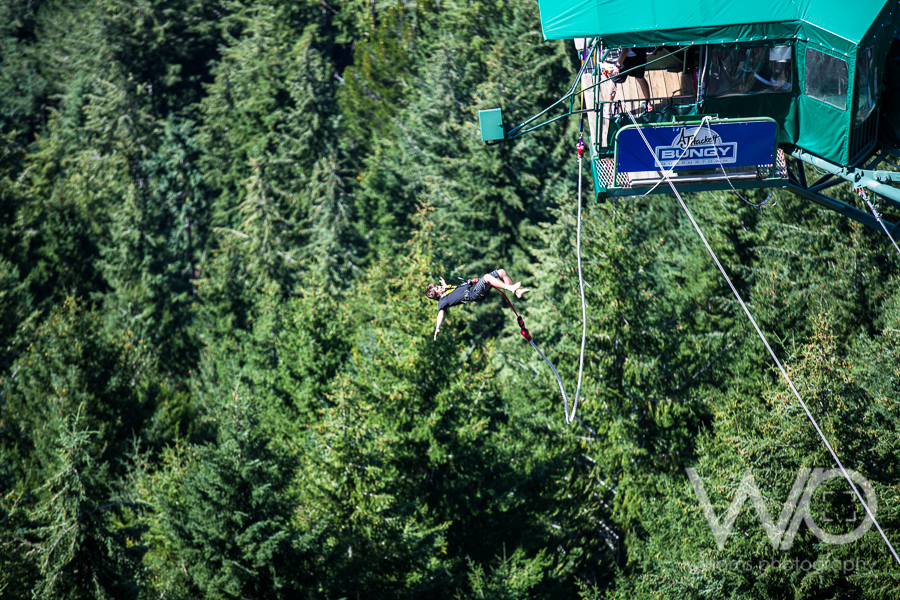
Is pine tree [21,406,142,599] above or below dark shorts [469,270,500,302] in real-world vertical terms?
below

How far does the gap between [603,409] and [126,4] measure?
184ft

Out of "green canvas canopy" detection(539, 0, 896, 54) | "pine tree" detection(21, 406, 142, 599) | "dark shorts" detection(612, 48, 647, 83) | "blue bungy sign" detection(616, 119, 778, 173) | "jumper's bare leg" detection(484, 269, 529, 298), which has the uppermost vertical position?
"green canvas canopy" detection(539, 0, 896, 54)

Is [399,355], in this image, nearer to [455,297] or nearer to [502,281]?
[455,297]

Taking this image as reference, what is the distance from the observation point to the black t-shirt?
Result: 52.9 feet

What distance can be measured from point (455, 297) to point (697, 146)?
5.30m

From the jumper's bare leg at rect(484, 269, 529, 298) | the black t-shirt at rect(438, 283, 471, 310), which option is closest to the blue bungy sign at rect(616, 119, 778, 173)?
the jumper's bare leg at rect(484, 269, 529, 298)

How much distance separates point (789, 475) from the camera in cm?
2288

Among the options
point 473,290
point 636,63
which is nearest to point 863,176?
point 636,63

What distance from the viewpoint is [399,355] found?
30609mm

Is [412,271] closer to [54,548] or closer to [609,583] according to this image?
[609,583]

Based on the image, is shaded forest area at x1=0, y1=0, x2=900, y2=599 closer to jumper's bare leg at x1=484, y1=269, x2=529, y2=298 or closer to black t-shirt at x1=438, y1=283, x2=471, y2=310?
black t-shirt at x1=438, y1=283, x2=471, y2=310

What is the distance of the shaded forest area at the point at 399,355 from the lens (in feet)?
77.0

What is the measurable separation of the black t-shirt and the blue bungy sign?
12.1ft

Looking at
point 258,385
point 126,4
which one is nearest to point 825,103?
point 258,385
